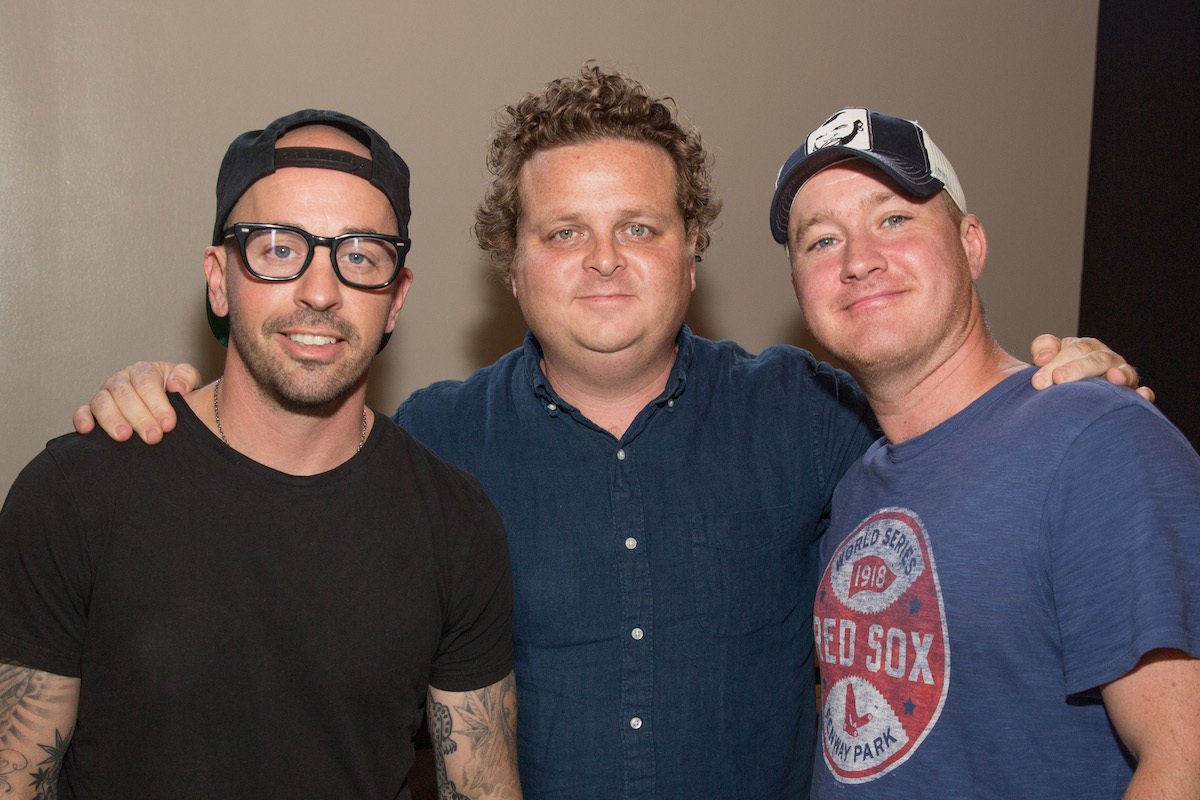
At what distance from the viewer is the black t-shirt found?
1425mm

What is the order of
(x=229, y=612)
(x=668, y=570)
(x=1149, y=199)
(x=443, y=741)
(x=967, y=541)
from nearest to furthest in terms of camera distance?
1. (x=967, y=541)
2. (x=229, y=612)
3. (x=443, y=741)
4. (x=668, y=570)
5. (x=1149, y=199)

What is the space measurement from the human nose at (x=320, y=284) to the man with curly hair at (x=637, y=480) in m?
0.35

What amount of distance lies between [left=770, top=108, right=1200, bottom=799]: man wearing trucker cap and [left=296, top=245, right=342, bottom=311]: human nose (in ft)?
2.95

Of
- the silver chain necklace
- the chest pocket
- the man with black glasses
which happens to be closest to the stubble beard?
the man with black glasses

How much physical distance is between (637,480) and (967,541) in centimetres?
72

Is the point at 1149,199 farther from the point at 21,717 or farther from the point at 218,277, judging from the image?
the point at 21,717

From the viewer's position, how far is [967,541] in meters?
1.33

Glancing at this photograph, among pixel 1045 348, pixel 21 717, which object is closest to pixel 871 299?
pixel 1045 348

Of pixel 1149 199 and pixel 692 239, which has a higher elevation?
pixel 1149 199

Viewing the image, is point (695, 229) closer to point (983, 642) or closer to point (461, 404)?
point (461, 404)

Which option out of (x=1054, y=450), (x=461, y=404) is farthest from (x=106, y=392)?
(x=1054, y=450)

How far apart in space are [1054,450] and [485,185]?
2076mm

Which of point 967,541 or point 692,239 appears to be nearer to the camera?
point 967,541

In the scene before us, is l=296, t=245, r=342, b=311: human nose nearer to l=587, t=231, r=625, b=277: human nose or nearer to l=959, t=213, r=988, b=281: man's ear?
l=587, t=231, r=625, b=277: human nose
